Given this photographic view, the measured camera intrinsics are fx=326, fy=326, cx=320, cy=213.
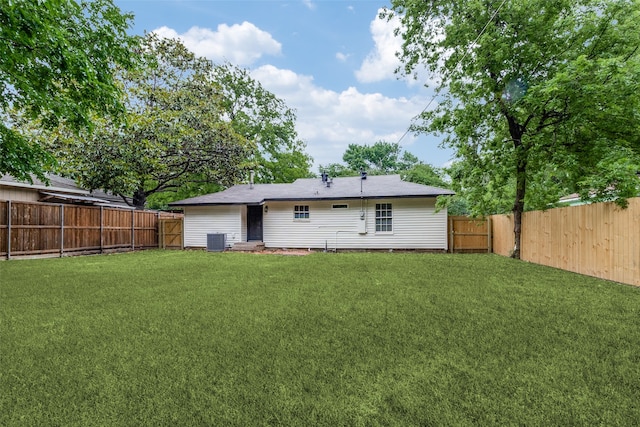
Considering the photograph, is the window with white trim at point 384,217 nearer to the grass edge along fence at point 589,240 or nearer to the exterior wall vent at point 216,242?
the grass edge along fence at point 589,240

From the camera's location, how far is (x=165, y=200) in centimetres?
2458

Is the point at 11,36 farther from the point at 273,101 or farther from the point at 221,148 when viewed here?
the point at 273,101

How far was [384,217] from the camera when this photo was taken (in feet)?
44.6

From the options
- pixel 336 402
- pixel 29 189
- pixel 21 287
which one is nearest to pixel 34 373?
pixel 336 402

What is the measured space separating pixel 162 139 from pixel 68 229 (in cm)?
598

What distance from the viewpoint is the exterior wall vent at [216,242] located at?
13719mm

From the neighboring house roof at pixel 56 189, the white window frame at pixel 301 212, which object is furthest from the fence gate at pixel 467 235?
the neighboring house roof at pixel 56 189

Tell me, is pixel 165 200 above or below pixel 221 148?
below

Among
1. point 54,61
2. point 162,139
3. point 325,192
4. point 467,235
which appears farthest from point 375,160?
point 54,61

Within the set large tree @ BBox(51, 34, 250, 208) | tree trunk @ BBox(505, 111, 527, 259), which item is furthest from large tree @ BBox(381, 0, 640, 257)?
large tree @ BBox(51, 34, 250, 208)

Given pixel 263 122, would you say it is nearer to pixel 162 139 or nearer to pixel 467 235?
pixel 162 139

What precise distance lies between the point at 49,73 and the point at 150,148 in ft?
28.6

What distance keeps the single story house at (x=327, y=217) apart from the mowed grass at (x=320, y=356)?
8024mm

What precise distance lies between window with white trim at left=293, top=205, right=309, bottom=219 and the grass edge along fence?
8.05m
